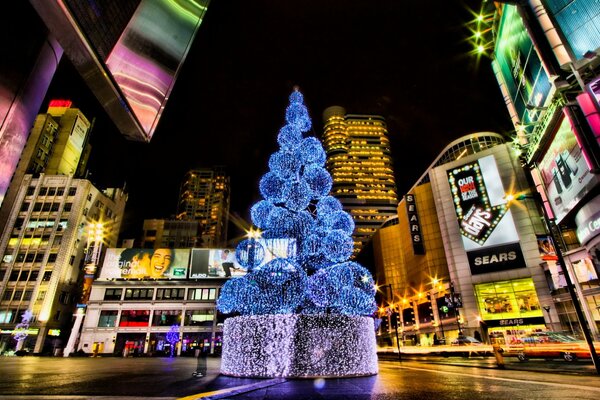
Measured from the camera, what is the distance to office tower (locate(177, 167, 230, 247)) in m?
139

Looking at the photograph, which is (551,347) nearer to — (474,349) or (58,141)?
(474,349)

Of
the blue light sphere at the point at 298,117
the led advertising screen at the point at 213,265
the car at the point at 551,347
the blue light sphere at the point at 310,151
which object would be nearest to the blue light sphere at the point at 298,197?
the blue light sphere at the point at 310,151

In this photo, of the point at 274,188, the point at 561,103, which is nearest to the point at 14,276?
the point at 274,188

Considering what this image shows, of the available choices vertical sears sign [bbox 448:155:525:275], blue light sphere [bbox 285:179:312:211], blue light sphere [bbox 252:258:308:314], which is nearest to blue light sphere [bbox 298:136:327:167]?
blue light sphere [bbox 285:179:312:211]

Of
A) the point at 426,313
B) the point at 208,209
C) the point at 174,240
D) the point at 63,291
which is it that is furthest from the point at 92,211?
the point at 208,209

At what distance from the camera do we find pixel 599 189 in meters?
17.9

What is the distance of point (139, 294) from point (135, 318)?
3.63 m

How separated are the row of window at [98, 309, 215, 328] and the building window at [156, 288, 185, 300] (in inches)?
80.3

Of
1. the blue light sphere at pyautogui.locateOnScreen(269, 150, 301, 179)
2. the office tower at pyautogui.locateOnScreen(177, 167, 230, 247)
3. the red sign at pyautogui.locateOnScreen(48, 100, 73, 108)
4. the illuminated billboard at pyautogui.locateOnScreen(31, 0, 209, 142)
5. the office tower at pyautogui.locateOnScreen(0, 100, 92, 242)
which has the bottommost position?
the illuminated billboard at pyautogui.locateOnScreen(31, 0, 209, 142)

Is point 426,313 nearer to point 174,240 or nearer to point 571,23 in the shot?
point 571,23

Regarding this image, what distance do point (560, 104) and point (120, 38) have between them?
25579mm

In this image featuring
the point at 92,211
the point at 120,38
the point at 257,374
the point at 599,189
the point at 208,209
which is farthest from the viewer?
the point at 208,209

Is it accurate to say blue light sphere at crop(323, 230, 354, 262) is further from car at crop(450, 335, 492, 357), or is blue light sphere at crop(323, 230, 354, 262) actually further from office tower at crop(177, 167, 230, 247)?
office tower at crop(177, 167, 230, 247)

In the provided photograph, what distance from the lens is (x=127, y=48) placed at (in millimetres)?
2863
